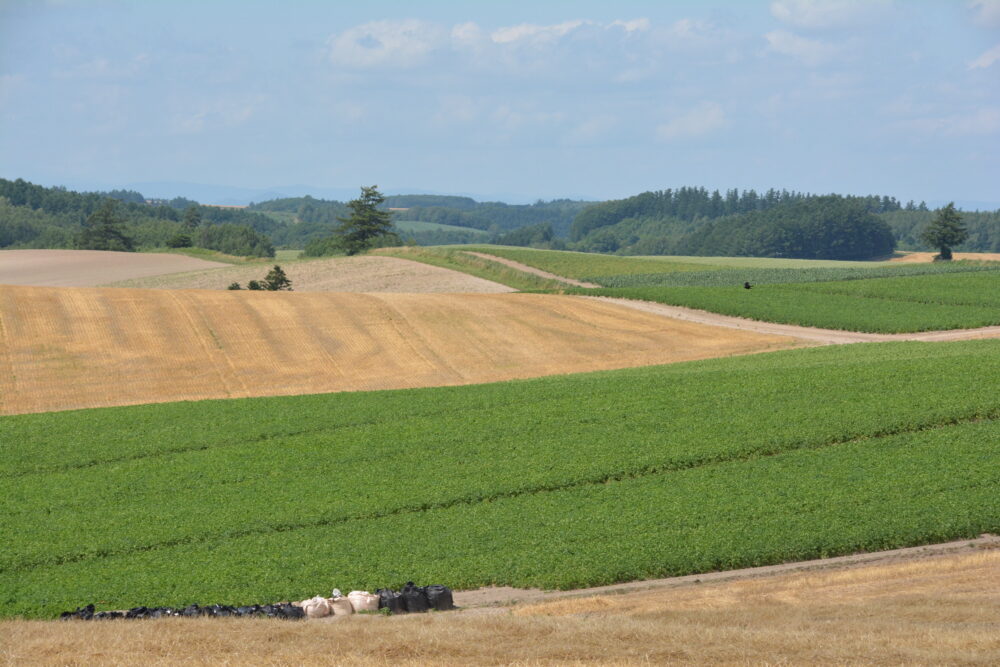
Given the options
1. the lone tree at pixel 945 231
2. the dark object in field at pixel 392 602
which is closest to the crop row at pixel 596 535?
the dark object in field at pixel 392 602

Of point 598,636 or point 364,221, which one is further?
point 364,221

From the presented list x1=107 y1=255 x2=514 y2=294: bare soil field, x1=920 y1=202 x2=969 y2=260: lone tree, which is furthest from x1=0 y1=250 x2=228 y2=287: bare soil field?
x1=920 y1=202 x2=969 y2=260: lone tree

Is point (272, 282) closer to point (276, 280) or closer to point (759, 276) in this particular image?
point (276, 280)

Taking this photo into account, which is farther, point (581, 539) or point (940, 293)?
point (940, 293)

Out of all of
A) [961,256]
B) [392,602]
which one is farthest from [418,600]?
[961,256]

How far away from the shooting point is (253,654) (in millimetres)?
→ 18141

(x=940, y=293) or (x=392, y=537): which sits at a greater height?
(x=940, y=293)

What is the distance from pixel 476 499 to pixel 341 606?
27.7ft

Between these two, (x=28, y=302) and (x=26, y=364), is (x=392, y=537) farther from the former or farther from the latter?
(x=28, y=302)

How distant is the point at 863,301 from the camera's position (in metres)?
74.5

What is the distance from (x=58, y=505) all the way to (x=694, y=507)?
1900 centimetres

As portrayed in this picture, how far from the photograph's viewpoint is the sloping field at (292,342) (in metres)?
50.8

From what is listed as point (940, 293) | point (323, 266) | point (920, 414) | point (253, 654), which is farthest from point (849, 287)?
point (253, 654)

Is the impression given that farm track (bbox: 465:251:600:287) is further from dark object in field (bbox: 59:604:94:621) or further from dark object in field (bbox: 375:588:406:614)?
dark object in field (bbox: 59:604:94:621)
